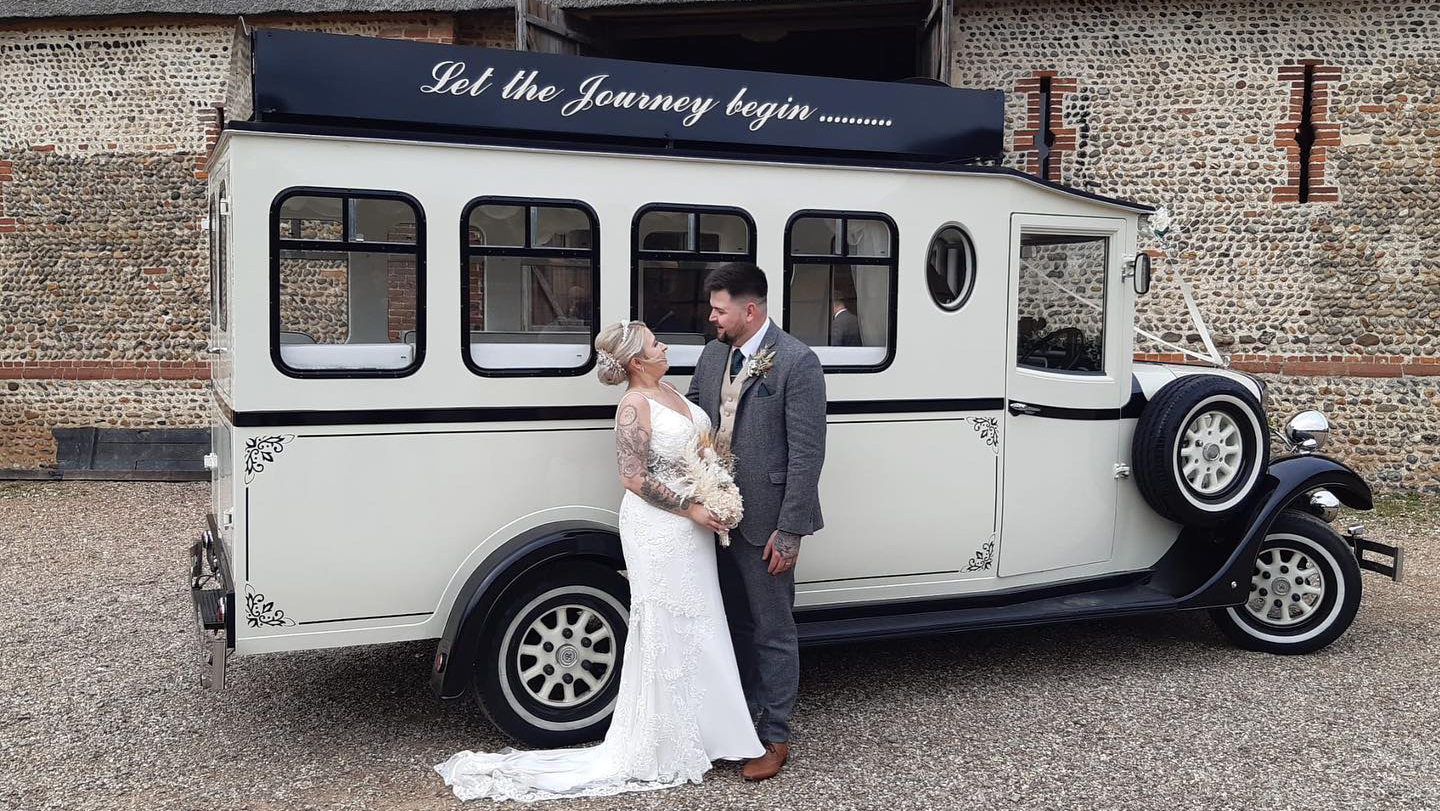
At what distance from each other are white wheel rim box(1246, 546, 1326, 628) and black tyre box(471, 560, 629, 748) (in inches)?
139

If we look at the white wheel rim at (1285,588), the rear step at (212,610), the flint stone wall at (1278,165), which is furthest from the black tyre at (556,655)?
the flint stone wall at (1278,165)

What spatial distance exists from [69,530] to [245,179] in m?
7.20

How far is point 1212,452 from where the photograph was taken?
5.83 meters

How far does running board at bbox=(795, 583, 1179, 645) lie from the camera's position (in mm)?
5129

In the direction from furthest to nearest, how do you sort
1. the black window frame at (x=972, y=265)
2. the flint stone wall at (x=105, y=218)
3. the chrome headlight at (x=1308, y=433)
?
the flint stone wall at (x=105, y=218)
the chrome headlight at (x=1308, y=433)
the black window frame at (x=972, y=265)

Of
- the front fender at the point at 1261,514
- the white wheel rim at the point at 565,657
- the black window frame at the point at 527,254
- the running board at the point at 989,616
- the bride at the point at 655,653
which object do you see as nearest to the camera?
the bride at the point at 655,653

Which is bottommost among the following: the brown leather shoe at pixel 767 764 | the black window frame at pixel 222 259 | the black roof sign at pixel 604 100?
the brown leather shoe at pixel 767 764

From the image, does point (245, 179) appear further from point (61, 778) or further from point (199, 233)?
point (199, 233)

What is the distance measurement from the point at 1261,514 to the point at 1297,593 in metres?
0.62

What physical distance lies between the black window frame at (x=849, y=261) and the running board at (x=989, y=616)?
1133mm

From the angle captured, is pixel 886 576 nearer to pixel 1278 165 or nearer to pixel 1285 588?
pixel 1285 588

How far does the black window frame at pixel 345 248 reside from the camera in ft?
14.1

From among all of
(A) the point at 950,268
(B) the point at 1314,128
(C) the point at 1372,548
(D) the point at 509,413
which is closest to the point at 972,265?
(A) the point at 950,268

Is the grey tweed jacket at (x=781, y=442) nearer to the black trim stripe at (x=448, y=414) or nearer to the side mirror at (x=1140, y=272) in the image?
the black trim stripe at (x=448, y=414)
